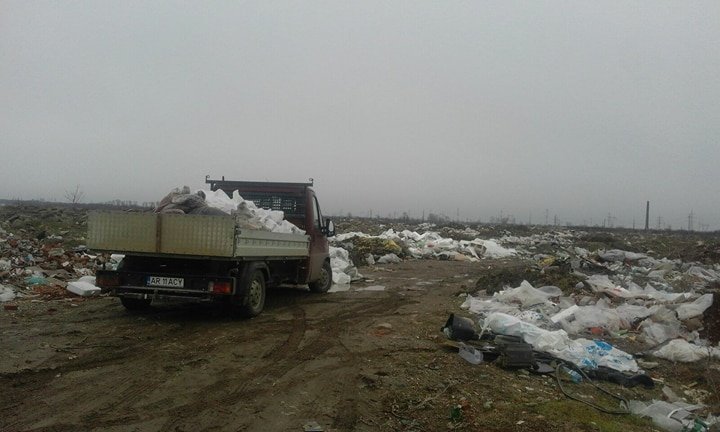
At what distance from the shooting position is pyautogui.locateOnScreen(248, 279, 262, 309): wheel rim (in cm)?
765

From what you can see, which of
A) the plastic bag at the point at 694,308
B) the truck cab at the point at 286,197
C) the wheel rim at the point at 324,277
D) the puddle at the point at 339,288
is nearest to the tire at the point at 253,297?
the truck cab at the point at 286,197

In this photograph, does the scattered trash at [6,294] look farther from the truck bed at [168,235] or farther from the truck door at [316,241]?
the truck door at [316,241]

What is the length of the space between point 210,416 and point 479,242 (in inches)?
945

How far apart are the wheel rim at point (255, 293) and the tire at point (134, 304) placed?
5.19 ft

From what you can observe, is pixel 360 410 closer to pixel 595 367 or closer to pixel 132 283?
pixel 595 367

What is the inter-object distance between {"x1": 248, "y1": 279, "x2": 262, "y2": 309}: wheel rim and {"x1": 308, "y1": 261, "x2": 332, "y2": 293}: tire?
2.84 meters

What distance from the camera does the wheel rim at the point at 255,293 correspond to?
301 inches

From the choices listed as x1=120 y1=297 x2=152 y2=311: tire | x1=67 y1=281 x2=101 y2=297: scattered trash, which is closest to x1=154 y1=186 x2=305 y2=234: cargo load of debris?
x1=120 y1=297 x2=152 y2=311: tire

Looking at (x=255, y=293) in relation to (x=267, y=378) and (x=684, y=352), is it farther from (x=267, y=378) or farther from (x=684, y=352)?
(x=684, y=352)

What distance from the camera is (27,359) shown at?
17.4 feet

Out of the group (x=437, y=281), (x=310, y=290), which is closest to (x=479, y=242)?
(x=437, y=281)

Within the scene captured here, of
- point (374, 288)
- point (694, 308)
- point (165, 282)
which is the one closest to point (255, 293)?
point (165, 282)

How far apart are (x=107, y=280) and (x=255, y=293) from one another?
2.07 metres

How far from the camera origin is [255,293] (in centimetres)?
785
